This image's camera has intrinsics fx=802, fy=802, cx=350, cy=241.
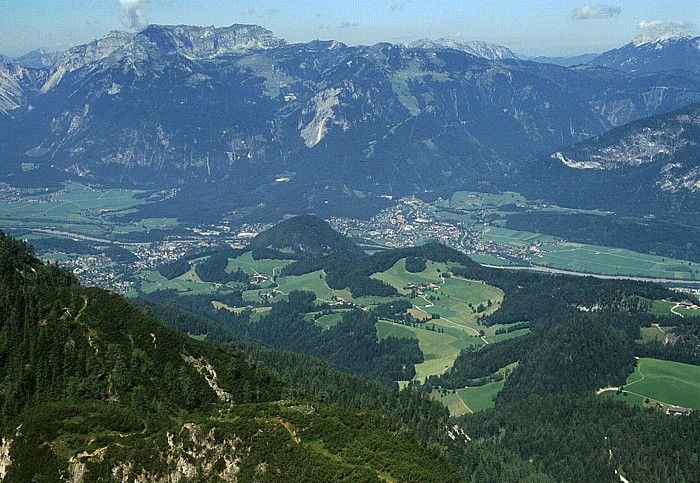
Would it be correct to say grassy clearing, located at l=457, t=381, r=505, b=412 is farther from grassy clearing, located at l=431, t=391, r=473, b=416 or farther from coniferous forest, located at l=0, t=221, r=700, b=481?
coniferous forest, located at l=0, t=221, r=700, b=481

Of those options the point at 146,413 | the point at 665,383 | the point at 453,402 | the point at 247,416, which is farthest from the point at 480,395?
the point at 146,413

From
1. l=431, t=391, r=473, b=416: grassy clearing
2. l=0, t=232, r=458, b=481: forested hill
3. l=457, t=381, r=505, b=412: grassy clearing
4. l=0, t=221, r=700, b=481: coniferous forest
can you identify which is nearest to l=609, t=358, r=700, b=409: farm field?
l=0, t=221, r=700, b=481: coniferous forest

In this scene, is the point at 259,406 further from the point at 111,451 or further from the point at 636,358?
the point at 636,358

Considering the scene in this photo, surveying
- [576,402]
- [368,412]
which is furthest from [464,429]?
[368,412]

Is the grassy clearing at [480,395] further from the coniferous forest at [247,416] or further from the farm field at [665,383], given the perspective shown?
the farm field at [665,383]

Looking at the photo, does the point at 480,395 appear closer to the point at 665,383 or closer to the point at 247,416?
the point at 665,383
